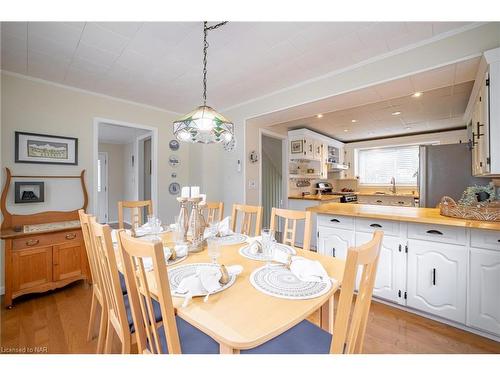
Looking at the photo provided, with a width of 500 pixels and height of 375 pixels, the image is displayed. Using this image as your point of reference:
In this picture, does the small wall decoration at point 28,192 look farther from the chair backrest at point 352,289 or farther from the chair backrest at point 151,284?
the chair backrest at point 352,289

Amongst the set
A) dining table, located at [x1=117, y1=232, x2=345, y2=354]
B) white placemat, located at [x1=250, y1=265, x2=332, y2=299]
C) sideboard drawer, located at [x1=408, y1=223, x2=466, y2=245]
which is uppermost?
sideboard drawer, located at [x1=408, y1=223, x2=466, y2=245]

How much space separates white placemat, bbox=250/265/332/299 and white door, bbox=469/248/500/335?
1432 mm

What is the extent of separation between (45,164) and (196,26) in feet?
7.46

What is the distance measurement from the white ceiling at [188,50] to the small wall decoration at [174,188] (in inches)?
58.5

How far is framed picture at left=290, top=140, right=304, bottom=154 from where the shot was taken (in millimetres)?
4223

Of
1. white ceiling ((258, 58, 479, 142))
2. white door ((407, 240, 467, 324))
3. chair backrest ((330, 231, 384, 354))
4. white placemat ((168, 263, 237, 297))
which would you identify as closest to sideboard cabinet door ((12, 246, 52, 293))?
white placemat ((168, 263, 237, 297))

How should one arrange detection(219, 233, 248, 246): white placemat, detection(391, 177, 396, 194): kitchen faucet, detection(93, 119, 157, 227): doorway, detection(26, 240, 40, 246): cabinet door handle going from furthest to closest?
detection(391, 177, 396, 194): kitchen faucet
detection(93, 119, 157, 227): doorway
detection(26, 240, 40, 246): cabinet door handle
detection(219, 233, 248, 246): white placemat

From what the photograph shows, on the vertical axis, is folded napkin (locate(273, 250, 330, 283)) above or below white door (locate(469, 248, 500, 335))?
above

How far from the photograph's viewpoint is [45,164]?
8.07ft

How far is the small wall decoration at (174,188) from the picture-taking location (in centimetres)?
357

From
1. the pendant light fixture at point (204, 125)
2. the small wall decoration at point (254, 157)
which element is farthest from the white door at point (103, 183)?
the pendant light fixture at point (204, 125)

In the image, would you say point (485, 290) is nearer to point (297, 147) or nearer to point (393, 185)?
point (297, 147)

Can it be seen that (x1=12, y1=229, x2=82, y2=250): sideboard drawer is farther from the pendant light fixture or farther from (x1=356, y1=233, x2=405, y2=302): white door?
(x1=356, y1=233, x2=405, y2=302): white door
